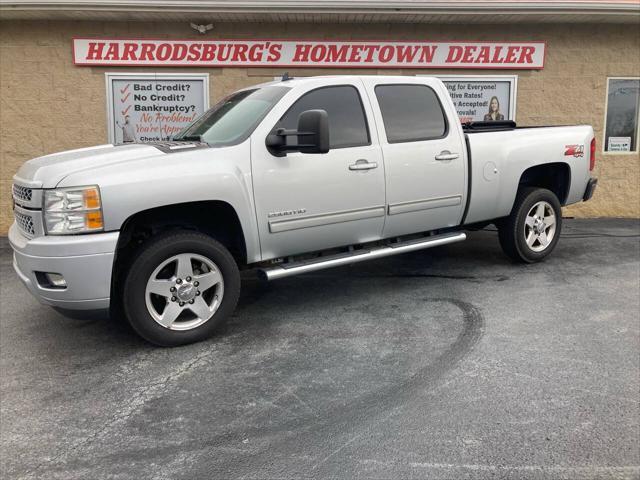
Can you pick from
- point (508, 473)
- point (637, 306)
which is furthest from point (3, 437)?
point (637, 306)

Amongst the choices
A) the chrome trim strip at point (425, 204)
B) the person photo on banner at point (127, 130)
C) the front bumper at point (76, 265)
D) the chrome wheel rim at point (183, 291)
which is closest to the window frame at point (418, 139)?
the chrome trim strip at point (425, 204)

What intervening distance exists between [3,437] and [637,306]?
5103mm

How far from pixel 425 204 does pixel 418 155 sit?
0.47 meters

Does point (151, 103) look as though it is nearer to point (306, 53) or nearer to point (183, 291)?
point (306, 53)

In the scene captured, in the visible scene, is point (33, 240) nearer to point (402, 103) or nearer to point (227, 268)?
point (227, 268)

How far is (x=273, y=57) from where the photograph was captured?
9.26 m

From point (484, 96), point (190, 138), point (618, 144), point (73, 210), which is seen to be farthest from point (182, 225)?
point (618, 144)

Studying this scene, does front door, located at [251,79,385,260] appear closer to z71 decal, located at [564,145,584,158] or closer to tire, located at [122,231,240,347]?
tire, located at [122,231,240,347]

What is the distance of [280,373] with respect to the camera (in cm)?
394

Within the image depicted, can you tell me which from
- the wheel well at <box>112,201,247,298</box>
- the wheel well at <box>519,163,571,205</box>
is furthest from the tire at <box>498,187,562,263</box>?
the wheel well at <box>112,201,247,298</box>

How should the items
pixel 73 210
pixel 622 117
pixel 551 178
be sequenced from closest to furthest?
1. pixel 73 210
2. pixel 551 178
3. pixel 622 117

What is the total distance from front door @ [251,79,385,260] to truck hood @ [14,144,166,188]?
90 centimetres

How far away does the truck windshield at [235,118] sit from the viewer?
4.79m

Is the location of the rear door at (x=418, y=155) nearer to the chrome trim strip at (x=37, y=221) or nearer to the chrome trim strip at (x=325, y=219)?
the chrome trim strip at (x=325, y=219)
